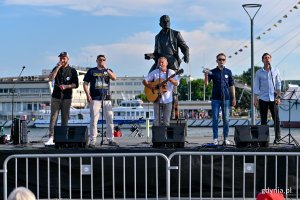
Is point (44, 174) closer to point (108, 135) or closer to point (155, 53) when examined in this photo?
point (108, 135)

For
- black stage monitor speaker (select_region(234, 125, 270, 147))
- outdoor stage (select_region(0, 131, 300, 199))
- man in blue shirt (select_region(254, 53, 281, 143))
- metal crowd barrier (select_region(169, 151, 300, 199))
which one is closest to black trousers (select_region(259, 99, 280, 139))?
man in blue shirt (select_region(254, 53, 281, 143))

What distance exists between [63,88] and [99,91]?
27.9 inches

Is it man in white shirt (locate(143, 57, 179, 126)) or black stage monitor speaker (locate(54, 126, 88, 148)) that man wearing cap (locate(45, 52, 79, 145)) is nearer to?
black stage monitor speaker (locate(54, 126, 88, 148))

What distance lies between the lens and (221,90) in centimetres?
1120

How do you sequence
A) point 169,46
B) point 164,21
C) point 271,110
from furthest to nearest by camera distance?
1. point 169,46
2. point 164,21
3. point 271,110

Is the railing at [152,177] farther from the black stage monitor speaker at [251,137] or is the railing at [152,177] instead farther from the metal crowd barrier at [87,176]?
the black stage monitor speaker at [251,137]

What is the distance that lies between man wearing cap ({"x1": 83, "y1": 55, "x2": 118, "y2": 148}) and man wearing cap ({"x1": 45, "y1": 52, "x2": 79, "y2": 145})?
1.07 ft

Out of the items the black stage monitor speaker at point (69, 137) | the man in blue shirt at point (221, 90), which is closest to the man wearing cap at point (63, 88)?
the black stage monitor speaker at point (69, 137)

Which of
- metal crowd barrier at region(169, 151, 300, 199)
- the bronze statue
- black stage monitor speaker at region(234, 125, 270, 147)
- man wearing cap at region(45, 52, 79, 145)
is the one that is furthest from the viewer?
the bronze statue

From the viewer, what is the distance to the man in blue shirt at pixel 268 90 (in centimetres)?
1152

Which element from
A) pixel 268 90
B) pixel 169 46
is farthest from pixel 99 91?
pixel 268 90

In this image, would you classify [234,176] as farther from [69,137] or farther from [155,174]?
[69,137]

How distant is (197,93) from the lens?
12531 cm

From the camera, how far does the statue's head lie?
40.9ft
